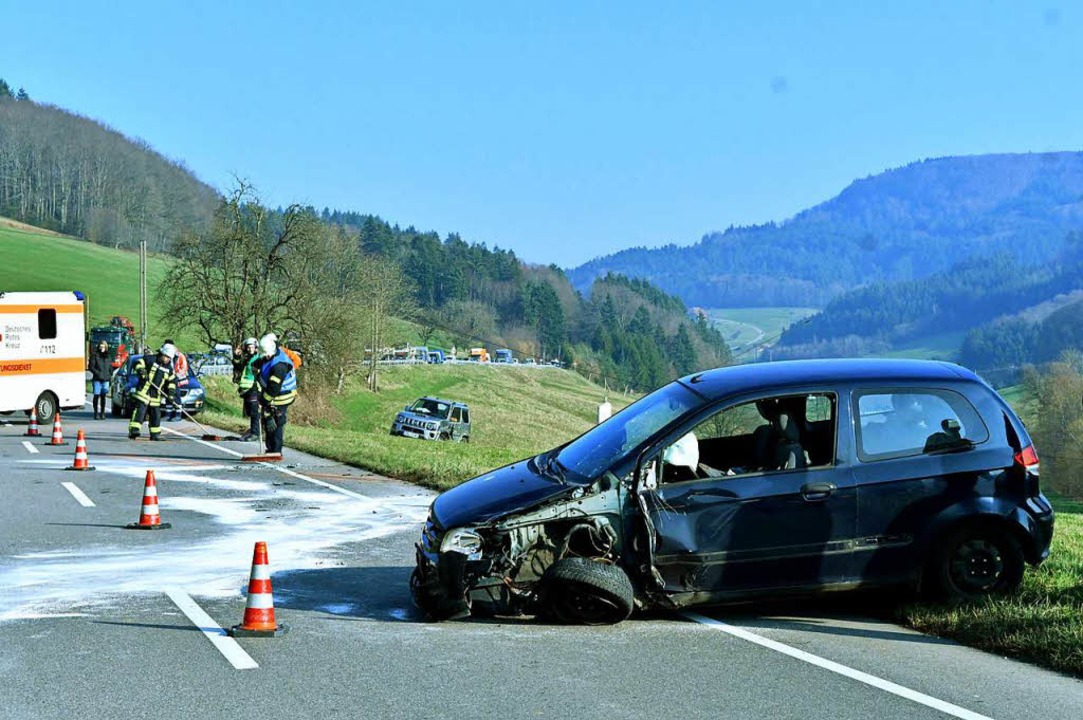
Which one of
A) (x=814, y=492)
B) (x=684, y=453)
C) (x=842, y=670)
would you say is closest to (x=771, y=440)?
(x=814, y=492)

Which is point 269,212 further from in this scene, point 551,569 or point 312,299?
point 551,569

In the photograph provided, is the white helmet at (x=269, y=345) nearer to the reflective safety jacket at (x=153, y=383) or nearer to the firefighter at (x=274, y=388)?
the firefighter at (x=274, y=388)

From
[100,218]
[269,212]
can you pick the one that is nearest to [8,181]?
[100,218]

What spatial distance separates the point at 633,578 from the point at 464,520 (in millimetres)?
1113

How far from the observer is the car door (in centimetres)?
783

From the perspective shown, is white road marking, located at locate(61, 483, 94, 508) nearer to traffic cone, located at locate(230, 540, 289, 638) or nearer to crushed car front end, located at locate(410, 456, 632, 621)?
traffic cone, located at locate(230, 540, 289, 638)

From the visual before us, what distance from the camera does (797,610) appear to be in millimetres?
8430

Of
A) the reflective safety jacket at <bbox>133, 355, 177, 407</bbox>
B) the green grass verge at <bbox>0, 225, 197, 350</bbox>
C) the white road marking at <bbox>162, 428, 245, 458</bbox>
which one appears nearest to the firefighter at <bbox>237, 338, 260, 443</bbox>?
the white road marking at <bbox>162, 428, 245, 458</bbox>

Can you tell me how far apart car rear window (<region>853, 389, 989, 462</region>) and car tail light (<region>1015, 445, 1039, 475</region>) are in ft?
0.78

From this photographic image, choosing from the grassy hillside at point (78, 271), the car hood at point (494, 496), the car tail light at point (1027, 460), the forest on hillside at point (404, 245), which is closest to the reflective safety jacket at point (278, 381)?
the car hood at point (494, 496)

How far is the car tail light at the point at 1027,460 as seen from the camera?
8.24m

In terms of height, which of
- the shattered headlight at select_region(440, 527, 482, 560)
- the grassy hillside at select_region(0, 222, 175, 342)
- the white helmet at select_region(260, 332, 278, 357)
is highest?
the grassy hillside at select_region(0, 222, 175, 342)

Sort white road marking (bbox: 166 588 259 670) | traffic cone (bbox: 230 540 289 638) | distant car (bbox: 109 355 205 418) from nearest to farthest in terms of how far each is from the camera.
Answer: white road marking (bbox: 166 588 259 670) < traffic cone (bbox: 230 540 289 638) < distant car (bbox: 109 355 205 418)

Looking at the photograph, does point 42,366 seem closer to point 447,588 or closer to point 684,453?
point 447,588
